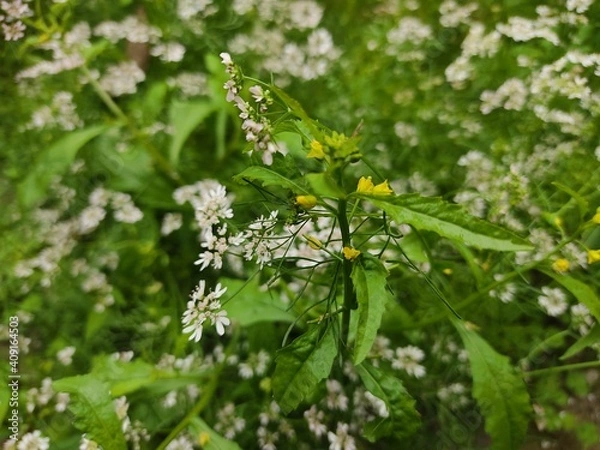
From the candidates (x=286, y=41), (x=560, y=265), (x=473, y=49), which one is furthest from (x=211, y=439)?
(x=286, y=41)

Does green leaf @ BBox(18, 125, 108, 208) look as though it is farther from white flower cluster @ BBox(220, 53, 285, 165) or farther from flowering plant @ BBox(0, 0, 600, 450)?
white flower cluster @ BBox(220, 53, 285, 165)

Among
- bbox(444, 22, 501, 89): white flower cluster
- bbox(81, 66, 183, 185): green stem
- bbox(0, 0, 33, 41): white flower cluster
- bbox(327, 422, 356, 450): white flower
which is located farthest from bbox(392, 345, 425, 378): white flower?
bbox(0, 0, 33, 41): white flower cluster

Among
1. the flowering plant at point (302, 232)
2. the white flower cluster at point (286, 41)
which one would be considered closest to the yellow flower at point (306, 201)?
the flowering plant at point (302, 232)

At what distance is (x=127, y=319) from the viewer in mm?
2289

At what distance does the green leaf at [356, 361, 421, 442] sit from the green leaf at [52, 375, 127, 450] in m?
0.64

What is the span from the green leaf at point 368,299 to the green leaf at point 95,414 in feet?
2.41

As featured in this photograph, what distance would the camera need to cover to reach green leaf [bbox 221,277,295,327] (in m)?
1.74

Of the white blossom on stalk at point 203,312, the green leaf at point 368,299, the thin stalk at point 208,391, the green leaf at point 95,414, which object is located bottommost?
the thin stalk at point 208,391

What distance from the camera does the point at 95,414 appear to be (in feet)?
4.68

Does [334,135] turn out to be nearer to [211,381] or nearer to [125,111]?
[211,381]

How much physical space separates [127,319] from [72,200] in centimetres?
71

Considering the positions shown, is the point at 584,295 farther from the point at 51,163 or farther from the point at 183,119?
the point at 51,163

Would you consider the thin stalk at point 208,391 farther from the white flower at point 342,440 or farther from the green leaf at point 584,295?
the green leaf at point 584,295

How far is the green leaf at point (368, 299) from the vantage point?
1044 mm
